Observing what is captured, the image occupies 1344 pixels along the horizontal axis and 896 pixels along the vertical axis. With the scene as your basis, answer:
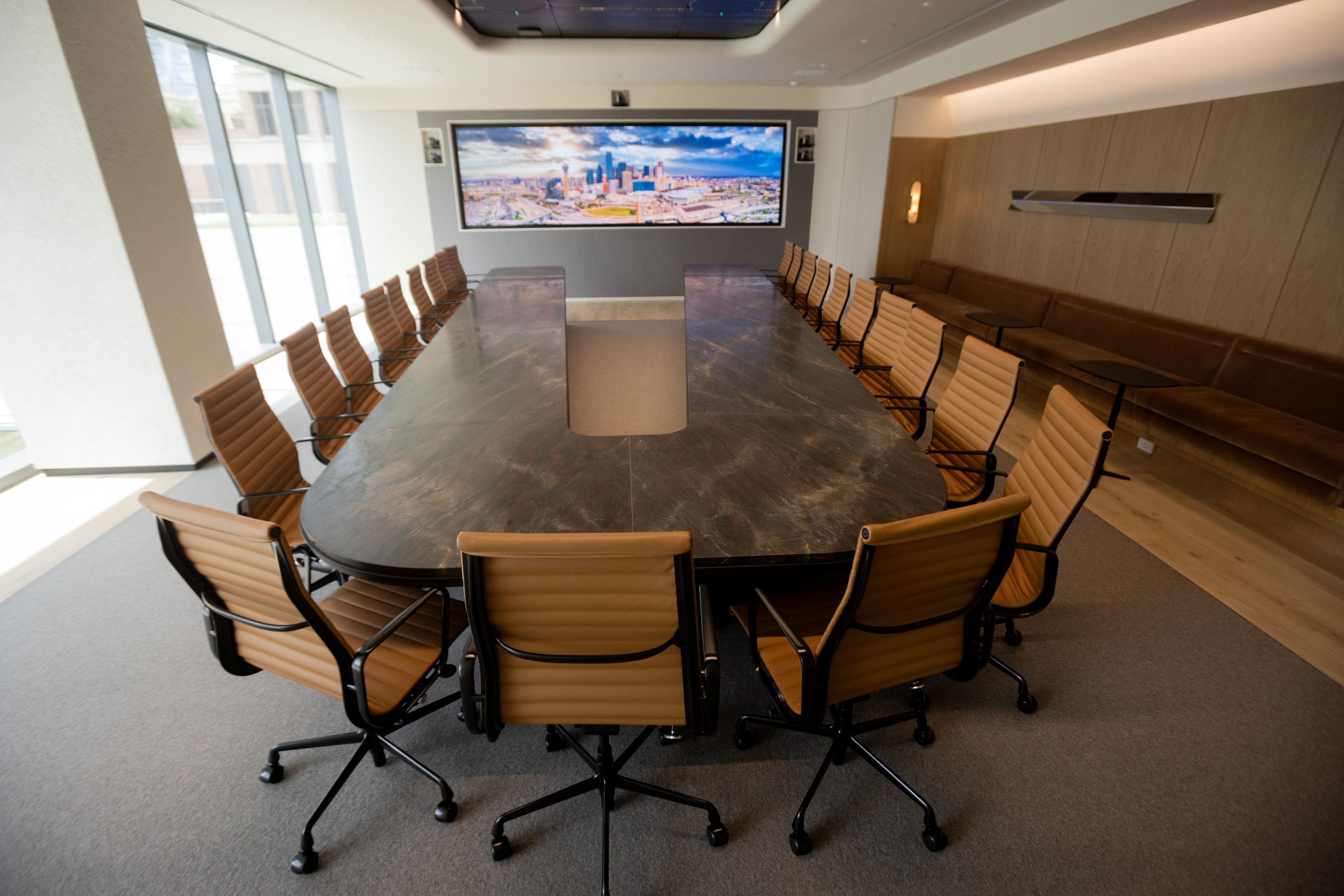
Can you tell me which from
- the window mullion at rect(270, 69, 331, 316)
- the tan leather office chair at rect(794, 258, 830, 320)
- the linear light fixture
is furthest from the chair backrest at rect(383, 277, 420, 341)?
the linear light fixture

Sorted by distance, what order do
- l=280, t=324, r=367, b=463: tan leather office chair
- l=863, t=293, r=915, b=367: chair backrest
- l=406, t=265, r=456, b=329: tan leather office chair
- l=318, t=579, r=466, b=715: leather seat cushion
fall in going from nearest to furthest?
l=318, t=579, r=466, b=715: leather seat cushion
l=280, t=324, r=367, b=463: tan leather office chair
l=863, t=293, r=915, b=367: chair backrest
l=406, t=265, r=456, b=329: tan leather office chair

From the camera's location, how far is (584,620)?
1490 millimetres

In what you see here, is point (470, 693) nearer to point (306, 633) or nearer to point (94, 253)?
point (306, 633)

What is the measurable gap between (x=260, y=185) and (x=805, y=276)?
5899 millimetres

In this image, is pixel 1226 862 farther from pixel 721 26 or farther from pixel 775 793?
pixel 721 26

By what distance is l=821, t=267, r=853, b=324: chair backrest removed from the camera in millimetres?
5203

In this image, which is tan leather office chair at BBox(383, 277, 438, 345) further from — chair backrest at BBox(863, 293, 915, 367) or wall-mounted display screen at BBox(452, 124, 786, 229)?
wall-mounted display screen at BBox(452, 124, 786, 229)

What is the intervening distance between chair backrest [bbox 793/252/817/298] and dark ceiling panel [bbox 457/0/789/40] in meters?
2.23

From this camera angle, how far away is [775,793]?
2.00 meters

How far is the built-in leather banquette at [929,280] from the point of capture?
7.54 m

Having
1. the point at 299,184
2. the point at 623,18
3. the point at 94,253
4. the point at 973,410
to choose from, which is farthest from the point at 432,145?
the point at 973,410

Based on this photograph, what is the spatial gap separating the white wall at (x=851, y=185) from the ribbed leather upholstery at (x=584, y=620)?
781cm

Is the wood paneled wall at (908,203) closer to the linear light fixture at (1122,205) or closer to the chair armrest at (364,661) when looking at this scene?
the linear light fixture at (1122,205)

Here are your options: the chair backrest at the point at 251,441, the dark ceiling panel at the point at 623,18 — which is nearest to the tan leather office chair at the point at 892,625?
the chair backrest at the point at 251,441
